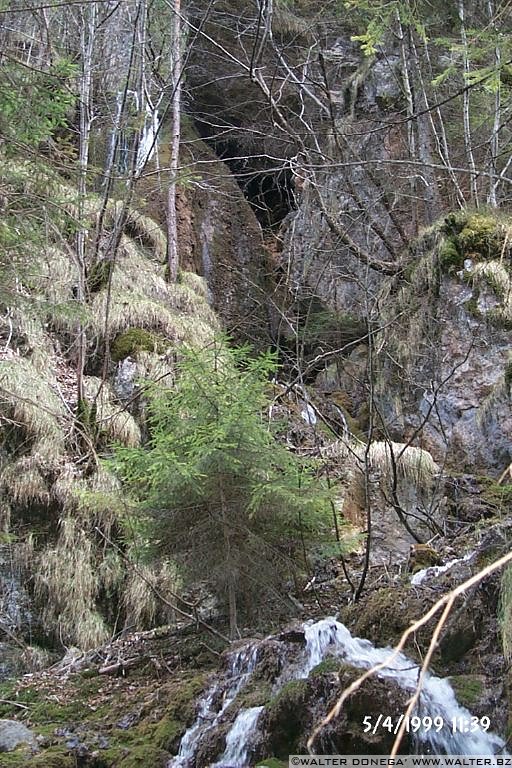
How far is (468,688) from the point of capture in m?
3.14

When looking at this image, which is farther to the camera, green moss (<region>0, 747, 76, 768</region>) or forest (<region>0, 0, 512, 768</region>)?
forest (<region>0, 0, 512, 768</region>)

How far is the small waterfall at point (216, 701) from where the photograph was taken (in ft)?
10.9

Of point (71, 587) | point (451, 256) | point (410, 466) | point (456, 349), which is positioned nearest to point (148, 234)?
point (451, 256)

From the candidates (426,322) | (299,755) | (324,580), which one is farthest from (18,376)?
(299,755)

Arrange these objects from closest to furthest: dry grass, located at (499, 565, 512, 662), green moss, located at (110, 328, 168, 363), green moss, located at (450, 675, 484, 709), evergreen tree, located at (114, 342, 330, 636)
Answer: dry grass, located at (499, 565, 512, 662), green moss, located at (450, 675, 484, 709), evergreen tree, located at (114, 342, 330, 636), green moss, located at (110, 328, 168, 363)

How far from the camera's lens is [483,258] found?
279 inches

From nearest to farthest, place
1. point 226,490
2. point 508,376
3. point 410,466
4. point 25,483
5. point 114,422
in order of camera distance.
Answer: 1. point 226,490
2. point 25,483
3. point 508,376
4. point 410,466
5. point 114,422

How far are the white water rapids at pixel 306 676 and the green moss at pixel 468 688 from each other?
0.09 feet

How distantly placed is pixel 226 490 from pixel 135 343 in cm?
393

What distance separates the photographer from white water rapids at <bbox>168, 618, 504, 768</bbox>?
293 centimetres

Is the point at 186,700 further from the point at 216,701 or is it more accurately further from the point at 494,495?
the point at 494,495

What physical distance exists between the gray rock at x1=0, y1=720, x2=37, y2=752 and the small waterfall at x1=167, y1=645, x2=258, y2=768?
82 centimetres

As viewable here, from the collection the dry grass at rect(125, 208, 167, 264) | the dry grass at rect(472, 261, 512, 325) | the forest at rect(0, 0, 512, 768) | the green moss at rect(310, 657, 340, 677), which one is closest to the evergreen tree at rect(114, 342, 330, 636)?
the forest at rect(0, 0, 512, 768)

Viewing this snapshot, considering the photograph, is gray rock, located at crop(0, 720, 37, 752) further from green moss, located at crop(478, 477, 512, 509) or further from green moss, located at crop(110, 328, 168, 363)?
green moss, located at crop(110, 328, 168, 363)
